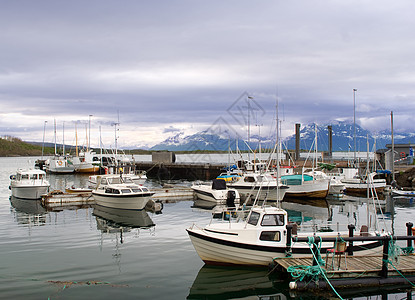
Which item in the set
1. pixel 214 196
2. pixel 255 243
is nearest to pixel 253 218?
pixel 255 243

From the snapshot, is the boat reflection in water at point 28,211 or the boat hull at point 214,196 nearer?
the boat reflection in water at point 28,211

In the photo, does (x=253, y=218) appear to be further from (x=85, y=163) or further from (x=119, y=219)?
(x=85, y=163)

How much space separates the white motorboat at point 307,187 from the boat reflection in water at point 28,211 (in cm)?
2767

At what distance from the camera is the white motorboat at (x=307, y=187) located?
4675 centimetres

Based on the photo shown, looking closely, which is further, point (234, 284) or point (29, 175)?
point (29, 175)

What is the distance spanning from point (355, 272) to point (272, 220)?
4067 millimetres

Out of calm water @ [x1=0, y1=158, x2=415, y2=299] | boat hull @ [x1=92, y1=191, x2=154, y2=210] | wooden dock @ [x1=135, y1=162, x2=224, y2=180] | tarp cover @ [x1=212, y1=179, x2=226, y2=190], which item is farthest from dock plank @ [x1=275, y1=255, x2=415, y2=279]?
wooden dock @ [x1=135, y1=162, x2=224, y2=180]

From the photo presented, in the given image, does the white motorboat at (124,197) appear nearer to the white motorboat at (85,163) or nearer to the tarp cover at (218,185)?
the tarp cover at (218,185)

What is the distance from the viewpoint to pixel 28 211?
35.7 metres

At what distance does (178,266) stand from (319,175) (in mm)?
35401

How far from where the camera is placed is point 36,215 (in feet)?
110

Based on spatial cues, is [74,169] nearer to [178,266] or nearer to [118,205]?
[118,205]

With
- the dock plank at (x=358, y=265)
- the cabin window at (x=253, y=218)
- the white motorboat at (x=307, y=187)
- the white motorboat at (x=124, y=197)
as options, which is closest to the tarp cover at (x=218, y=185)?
the white motorboat at (x=307, y=187)

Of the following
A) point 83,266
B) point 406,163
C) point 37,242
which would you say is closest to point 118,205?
point 37,242
